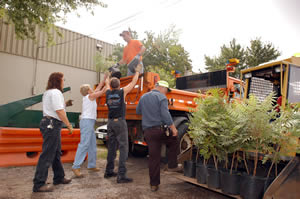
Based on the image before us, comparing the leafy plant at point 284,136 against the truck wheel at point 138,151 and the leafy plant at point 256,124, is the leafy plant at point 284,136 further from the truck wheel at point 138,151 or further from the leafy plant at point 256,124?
the truck wheel at point 138,151

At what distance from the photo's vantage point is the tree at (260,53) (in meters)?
23.1

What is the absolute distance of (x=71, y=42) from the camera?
15164mm

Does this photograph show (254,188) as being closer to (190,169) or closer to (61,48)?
(190,169)

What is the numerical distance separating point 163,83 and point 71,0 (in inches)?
319

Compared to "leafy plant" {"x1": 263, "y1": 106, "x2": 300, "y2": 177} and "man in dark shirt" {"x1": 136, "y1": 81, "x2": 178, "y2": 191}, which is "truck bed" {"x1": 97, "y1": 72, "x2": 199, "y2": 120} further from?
"leafy plant" {"x1": 263, "y1": 106, "x2": 300, "y2": 177}

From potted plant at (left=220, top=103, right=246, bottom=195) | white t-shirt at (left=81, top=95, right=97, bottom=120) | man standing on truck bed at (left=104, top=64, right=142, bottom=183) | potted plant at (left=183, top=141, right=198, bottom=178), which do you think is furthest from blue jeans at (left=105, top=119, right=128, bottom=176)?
potted plant at (left=220, top=103, right=246, bottom=195)

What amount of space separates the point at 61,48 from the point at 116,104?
12122 millimetres

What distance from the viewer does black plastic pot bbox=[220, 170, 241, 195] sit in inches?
116

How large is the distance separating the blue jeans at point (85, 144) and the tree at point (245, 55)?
2000 cm

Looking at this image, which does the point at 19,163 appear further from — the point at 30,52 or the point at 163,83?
the point at 30,52

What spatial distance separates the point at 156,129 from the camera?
374 centimetres

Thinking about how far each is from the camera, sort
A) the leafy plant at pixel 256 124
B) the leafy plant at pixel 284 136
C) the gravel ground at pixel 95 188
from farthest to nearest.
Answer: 1. the gravel ground at pixel 95 188
2. the leafy plant at pixel 256 124
3. the leafy plant at pixel 284 136

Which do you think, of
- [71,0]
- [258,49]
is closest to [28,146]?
[71,0]

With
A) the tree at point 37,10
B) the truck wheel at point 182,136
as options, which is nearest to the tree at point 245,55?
the tree at point 37,10
